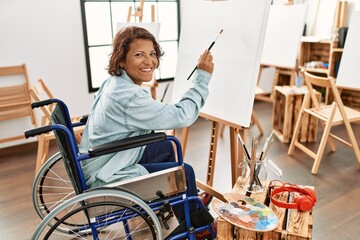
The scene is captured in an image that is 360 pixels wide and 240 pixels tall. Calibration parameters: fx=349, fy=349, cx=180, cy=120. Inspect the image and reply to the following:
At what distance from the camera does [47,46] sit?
3.27 metres

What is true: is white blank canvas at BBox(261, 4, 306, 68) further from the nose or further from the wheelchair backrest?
the wheelchair backrest

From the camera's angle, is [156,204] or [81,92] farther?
[81,92]

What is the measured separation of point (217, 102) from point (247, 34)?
0.41m

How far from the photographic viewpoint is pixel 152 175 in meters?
1.45

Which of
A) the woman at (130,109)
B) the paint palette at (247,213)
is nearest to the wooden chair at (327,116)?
the paint palette at (247,213)

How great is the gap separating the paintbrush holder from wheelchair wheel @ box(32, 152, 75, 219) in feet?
3.00

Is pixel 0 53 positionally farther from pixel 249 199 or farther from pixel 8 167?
pixel 249 199

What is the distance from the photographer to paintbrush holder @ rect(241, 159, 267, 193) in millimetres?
1717

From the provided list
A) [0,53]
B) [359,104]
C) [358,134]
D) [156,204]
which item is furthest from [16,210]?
[359,104]

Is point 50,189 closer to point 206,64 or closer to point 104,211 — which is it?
point 104,211

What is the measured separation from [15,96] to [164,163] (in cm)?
211

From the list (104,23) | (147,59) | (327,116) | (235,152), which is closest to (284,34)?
(327,116)

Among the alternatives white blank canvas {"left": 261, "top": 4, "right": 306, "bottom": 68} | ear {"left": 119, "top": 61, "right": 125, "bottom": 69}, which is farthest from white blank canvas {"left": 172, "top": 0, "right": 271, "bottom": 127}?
white blank canvas {"left": 261, "top": 4, "right": 306, "bottom": 68}

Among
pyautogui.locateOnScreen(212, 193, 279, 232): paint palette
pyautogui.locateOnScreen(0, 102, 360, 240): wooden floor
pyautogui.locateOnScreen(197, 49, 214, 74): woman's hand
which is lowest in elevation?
pyautogui.locateOnScreen(0, 102, 360, 240): wooden floor
